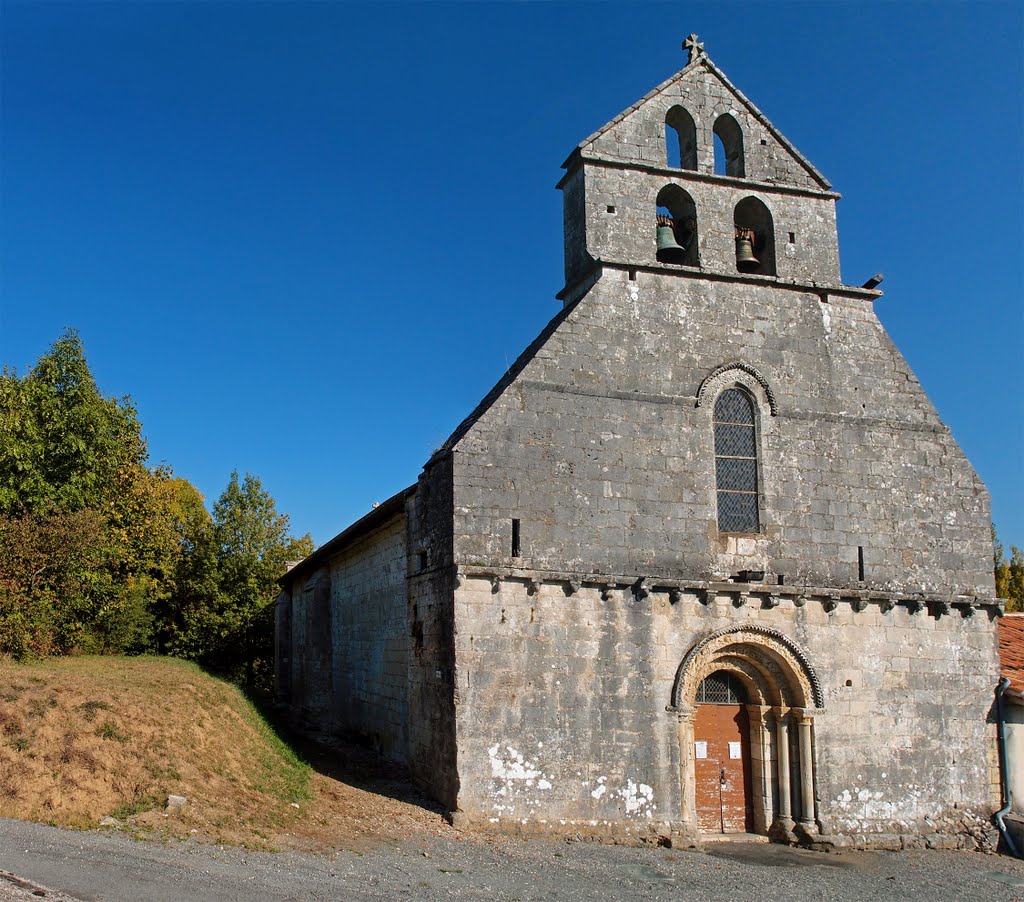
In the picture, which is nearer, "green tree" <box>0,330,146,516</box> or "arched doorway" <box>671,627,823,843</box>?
"arched doorway" <box>671,627,823,843</box>

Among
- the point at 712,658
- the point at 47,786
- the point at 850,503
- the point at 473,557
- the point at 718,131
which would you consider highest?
the point at 718,131

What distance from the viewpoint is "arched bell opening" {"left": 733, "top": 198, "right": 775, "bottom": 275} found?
15531 mm

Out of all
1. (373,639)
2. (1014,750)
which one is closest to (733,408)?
(1014,750)

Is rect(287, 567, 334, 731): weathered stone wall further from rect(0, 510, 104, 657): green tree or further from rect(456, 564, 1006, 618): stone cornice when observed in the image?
rect(456, 564, 1006, 618): stone cornice

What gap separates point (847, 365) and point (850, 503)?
7.89 feet

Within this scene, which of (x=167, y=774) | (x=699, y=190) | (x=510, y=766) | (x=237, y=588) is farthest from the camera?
(x=237, y=588)

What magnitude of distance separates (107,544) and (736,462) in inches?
618

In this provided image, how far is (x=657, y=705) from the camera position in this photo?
12891mm

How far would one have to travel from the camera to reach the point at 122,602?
72.9 ft

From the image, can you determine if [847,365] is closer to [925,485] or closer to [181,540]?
[925,485]

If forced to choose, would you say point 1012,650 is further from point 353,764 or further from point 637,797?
point 353,764

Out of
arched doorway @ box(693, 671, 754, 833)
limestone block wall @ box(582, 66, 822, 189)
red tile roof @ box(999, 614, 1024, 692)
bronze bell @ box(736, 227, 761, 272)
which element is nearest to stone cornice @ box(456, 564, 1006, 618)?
red tile roof @ box(999, 614, 1024, 692)

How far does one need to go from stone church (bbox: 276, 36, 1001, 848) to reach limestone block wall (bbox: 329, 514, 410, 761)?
26 centimetres

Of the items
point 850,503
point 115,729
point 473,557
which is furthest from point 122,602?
point 850,503
